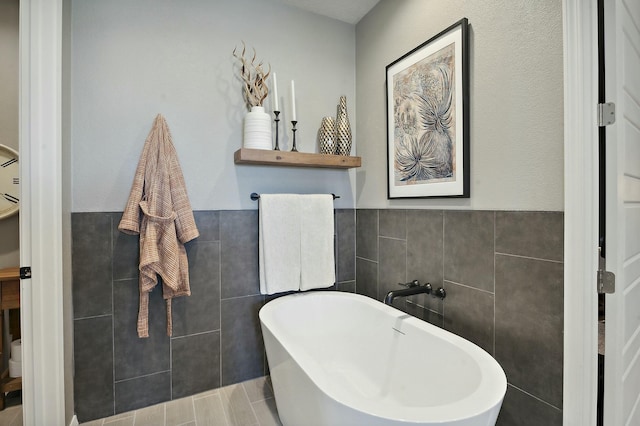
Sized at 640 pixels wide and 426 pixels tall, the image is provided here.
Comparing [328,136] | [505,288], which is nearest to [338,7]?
[328,136]

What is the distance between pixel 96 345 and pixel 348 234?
1.76 m

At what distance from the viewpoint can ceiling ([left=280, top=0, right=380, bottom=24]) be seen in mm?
2211

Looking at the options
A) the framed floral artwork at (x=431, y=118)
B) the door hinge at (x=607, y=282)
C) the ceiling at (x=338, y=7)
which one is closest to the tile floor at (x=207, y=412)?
the framed floral artwork at (x=431, y=118)

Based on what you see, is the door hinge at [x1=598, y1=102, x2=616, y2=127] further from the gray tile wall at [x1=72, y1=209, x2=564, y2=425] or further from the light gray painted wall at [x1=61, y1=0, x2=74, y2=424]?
the light gray painted wall at [x1=61, y1=0, x2=74, y2=424]

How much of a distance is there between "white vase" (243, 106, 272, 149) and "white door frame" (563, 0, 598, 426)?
1535mm

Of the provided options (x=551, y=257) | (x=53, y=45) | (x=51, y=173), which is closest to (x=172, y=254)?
(x=51, y=173)

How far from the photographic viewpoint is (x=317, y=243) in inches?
87.7

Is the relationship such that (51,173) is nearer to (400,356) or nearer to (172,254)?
(172,254)

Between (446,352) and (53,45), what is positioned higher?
(53,45)

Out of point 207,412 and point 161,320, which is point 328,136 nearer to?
point 161,320

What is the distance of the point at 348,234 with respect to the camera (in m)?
2.47

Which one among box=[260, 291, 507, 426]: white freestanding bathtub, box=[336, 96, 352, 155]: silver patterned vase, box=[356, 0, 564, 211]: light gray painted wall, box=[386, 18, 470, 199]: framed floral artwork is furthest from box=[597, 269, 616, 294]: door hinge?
box=[336, 96, 352, 155]: silver patterned vase

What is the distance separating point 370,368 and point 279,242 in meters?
0.96

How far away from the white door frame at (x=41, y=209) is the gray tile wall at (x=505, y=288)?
187 centimetres
